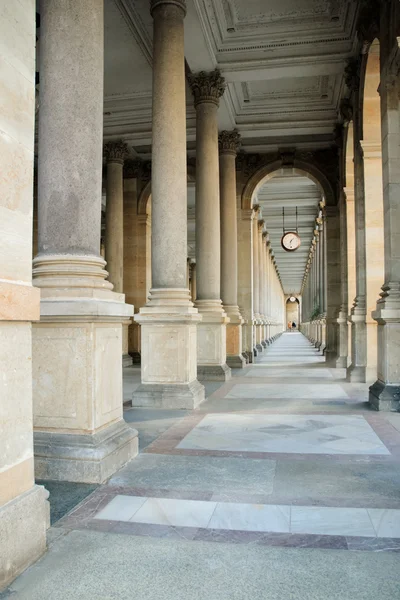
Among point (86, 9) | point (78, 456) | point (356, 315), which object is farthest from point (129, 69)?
point (78, 456)

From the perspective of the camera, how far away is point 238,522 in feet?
14.1

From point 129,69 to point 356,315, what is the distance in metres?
9.45

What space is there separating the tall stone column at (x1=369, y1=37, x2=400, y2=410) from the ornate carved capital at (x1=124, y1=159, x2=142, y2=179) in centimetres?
1422

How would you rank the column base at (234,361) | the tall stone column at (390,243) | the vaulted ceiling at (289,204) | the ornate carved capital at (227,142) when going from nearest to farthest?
the tall stone column at (390,243) < the column base at (234,361) < the ornate carved capital at (227,142) < the vaulted ceiling at (289,204)

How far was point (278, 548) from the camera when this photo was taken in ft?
12.5

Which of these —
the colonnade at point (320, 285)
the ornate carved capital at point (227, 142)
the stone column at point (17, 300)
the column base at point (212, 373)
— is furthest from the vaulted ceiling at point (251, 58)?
the stone column at point (17, 300)

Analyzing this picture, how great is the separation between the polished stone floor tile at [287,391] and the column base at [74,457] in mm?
6274

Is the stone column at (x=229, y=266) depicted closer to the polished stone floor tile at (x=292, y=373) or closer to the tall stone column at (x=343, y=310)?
the polished stone floor tile at (x=292, y=373)

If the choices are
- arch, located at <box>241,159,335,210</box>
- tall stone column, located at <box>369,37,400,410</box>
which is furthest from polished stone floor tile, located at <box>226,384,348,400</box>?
arch, located at <box>241,159,335,210</box>

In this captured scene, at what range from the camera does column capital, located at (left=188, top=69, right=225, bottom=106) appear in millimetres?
14352

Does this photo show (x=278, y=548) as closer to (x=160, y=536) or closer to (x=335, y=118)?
(x=160, y=536)

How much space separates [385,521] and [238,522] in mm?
1154

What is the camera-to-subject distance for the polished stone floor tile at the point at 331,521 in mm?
4102

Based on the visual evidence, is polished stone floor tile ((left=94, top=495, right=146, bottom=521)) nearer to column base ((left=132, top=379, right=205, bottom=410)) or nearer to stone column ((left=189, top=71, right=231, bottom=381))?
column base ((left=132, top=379, right=205, bottom=410))
